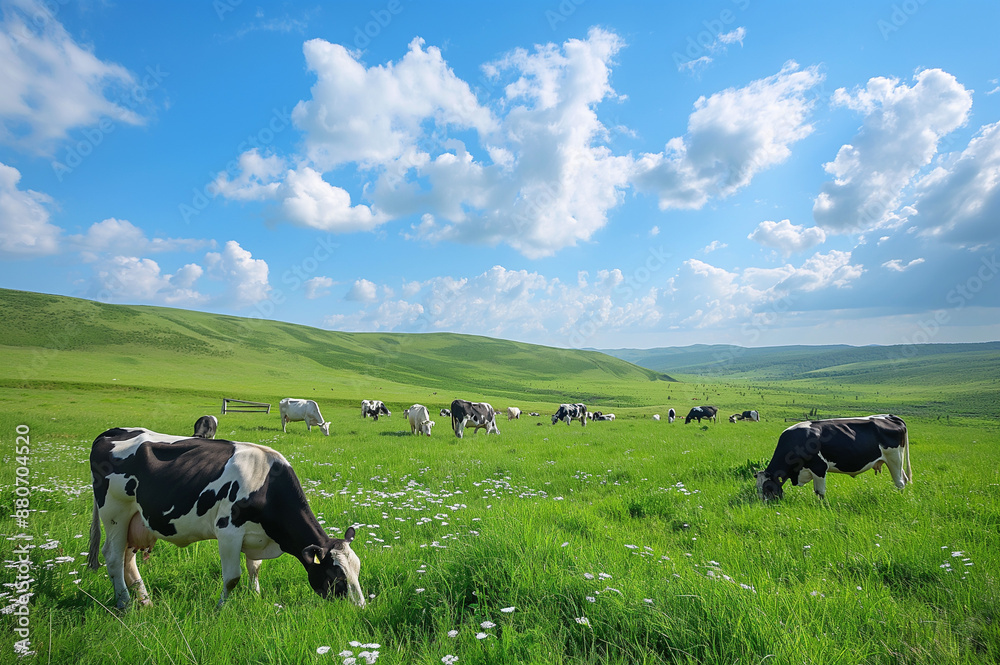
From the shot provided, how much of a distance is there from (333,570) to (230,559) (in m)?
1.23

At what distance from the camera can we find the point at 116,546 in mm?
5254

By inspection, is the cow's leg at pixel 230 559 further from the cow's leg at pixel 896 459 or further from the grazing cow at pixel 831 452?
the cow's leg at pixel 896 459

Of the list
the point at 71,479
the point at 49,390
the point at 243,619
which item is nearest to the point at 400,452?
the point at 71,479

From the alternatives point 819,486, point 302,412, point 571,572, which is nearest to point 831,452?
point 819,486

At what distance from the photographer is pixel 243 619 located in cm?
414

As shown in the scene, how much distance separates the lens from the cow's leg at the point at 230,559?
4820 millimetres

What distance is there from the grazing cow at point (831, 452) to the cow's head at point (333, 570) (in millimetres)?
8732

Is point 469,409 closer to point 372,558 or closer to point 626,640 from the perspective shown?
point 372,558

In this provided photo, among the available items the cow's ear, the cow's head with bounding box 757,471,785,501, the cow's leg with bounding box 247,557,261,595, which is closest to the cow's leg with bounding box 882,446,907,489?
the cow's head with bounding box 757,471,785,501

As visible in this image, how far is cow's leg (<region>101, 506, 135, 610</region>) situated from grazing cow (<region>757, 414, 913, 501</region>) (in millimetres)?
11013

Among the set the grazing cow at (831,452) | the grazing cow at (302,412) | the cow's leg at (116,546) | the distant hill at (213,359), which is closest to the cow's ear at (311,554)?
the cow's leg at (116,546)

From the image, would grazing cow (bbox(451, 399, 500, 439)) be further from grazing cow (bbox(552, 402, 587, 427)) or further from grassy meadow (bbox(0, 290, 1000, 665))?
grazing cow (bbox(552, 402, 587, 427))

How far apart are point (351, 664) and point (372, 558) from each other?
2.85 m

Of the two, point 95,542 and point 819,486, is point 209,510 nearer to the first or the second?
point 95,542
